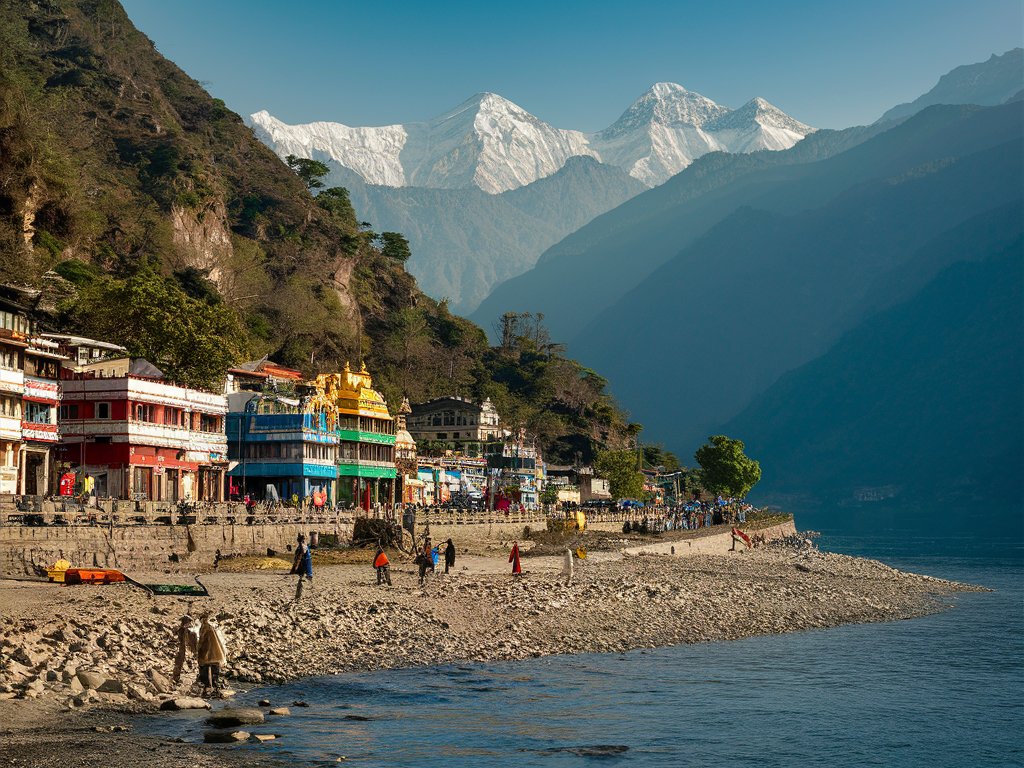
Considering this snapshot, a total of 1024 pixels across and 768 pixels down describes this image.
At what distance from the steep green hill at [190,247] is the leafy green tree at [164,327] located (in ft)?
0.44

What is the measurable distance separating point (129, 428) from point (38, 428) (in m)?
5.18

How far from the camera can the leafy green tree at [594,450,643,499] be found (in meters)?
140

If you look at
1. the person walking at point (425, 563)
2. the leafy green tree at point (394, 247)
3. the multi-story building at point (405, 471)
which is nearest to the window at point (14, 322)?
the person walking at point (425, 563)

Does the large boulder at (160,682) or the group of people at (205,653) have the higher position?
the group of people at (205,653)

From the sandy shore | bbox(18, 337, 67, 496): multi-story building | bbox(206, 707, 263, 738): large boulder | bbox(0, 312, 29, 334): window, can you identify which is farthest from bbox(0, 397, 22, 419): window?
bbox(206, 707, 263, 738): large boulder

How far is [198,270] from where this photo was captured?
115 metres

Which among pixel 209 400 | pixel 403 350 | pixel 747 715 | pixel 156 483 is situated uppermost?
pixel 403 350

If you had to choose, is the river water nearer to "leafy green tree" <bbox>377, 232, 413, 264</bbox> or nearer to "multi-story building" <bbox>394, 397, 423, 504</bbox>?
"multi-story building" <bbox>394, 397, 423, 504</bbox>

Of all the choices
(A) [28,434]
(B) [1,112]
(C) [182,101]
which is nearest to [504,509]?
(A) [28,434]

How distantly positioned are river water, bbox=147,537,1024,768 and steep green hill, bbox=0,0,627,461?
4848 centimetres

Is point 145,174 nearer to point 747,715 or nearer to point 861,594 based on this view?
point 861,594

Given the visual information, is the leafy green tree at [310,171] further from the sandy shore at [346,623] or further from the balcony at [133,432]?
the sandy shore at [346,623]

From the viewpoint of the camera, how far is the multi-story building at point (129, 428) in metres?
63.5

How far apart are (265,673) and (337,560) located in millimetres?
25328
